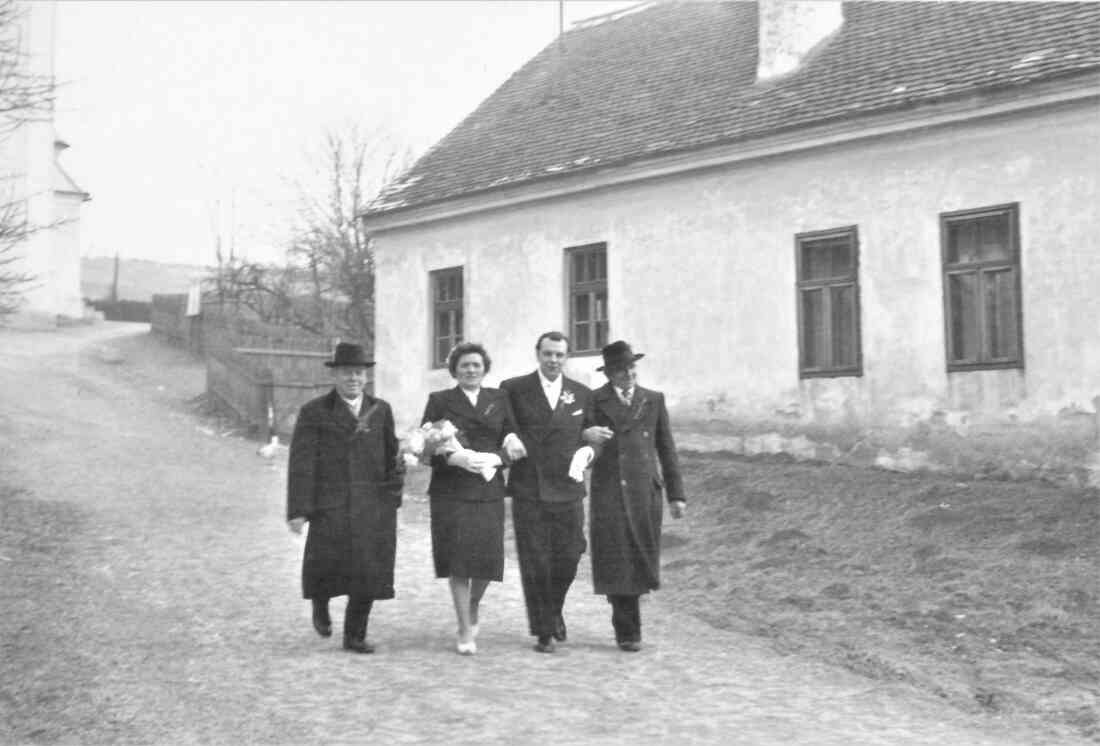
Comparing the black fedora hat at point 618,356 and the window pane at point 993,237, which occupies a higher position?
the window pane at point 993,237

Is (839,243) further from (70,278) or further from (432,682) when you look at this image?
(70,278)

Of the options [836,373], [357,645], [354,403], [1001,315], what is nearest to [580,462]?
[354,403]

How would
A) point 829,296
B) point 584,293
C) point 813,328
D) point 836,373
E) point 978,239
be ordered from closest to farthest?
point 978,239 → point 836,373 → point 829,296 → point 813,328 → point 584,293

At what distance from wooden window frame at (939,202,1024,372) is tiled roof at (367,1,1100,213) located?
1.38 m

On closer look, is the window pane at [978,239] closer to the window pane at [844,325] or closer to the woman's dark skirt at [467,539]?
the window pane at [844,325]

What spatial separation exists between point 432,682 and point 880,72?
12631 mm

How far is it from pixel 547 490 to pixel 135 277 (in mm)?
119520

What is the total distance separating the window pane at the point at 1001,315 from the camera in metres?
16.2

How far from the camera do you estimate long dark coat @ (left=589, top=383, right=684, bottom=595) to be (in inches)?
366

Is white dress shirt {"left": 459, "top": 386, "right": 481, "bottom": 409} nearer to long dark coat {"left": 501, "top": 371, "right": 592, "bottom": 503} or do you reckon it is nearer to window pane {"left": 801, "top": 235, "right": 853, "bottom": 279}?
long dark coat {"left": 501, "top": 371, "right": 592, "bottom": 503}

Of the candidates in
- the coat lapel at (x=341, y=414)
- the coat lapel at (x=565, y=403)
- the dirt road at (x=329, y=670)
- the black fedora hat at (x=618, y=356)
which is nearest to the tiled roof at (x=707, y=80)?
the dirt road at (x=329, y=670)

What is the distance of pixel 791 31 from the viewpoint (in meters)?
20.3

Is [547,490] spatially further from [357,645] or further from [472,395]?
[357,645]

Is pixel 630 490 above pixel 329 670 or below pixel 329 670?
above
